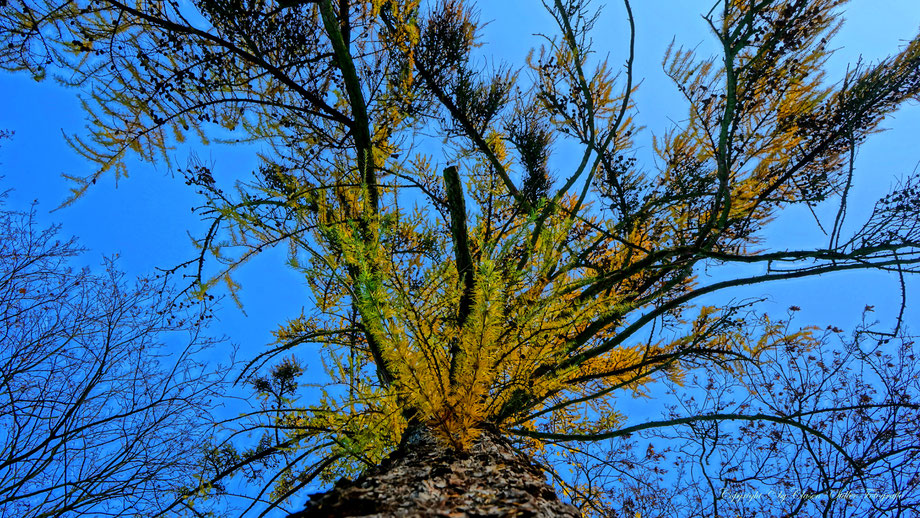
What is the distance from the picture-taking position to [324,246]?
2.09 m

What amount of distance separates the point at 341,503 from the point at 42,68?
3.16 m

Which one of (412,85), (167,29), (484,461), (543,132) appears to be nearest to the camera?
(484,461)

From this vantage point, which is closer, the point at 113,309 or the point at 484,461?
the point at 484,461

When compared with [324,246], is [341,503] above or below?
below

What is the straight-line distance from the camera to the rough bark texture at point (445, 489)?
1.05m

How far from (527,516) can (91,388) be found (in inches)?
157

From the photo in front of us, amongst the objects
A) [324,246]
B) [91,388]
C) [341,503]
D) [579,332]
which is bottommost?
[341,503]

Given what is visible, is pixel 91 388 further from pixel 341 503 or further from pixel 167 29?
pixel 341 503

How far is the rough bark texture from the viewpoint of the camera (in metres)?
1.05

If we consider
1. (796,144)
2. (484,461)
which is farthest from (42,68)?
(796,144)

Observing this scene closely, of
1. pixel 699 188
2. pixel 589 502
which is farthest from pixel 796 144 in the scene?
pixel 589 502

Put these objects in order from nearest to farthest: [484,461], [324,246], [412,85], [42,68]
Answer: [484,461], [324,246], [42,68], [412,85]

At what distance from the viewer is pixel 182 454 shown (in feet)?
11.1

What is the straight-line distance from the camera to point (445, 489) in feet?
3.98
